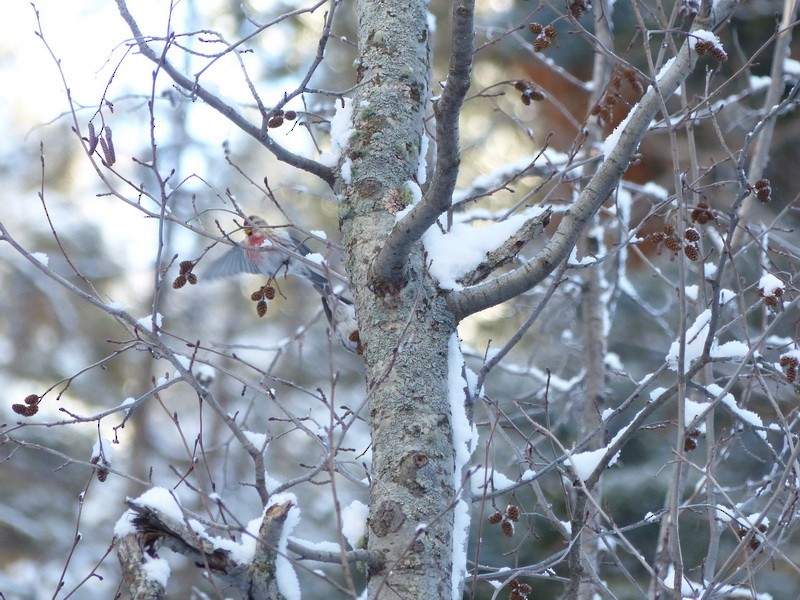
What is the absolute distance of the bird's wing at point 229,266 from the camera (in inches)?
203

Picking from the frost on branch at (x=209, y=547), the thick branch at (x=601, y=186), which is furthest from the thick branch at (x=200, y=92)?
the frost on branch at (x=209, y=547)

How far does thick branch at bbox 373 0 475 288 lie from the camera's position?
1625mm

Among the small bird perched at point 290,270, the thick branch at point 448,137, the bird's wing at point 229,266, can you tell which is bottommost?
the thick branch at point 448,137

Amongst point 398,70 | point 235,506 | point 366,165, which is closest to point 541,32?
point 398,70

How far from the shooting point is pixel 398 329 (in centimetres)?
208

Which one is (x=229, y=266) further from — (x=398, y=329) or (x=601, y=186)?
(x=601, y=186)

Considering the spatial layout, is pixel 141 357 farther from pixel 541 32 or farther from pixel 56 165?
pixel 541 32

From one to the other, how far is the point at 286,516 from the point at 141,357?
8.44 metres

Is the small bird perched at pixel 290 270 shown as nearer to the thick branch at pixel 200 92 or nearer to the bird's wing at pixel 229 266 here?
the bird's wing at pixel 229 266

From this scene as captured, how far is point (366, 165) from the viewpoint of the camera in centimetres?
232

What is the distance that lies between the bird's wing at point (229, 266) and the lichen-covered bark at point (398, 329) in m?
2.84

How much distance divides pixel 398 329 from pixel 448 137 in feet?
1.82

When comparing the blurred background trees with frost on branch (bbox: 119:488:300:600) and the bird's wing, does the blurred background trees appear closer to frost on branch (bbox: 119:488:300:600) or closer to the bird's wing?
the bird's wing

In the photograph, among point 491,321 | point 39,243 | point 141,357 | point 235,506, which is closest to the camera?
point 491,321
